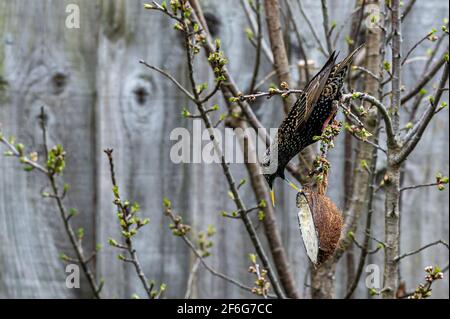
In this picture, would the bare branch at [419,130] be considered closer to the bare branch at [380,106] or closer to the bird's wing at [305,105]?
the bare branch at [380,106]

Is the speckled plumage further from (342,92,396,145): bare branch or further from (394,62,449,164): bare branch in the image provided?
(394,62,449,164): bare branch

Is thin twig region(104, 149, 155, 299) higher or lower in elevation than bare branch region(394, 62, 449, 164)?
lower

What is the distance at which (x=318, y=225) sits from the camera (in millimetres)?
1159

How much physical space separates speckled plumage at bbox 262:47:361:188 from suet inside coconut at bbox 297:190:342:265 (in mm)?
107

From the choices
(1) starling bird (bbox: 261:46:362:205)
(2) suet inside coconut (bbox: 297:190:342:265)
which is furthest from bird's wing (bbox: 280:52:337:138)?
(2) suet inside coconut (bbox: 297:190:342:265)

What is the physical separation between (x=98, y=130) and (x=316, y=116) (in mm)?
1114

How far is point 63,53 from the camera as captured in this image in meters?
2.21

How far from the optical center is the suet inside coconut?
1165 mm

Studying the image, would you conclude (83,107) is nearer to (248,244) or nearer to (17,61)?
(17,61)

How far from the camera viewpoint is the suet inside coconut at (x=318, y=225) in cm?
117

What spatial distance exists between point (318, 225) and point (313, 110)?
201mm

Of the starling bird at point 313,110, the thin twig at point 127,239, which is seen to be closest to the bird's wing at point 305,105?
the starling bird at point 313,110

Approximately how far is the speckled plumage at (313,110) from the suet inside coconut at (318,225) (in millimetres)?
107
